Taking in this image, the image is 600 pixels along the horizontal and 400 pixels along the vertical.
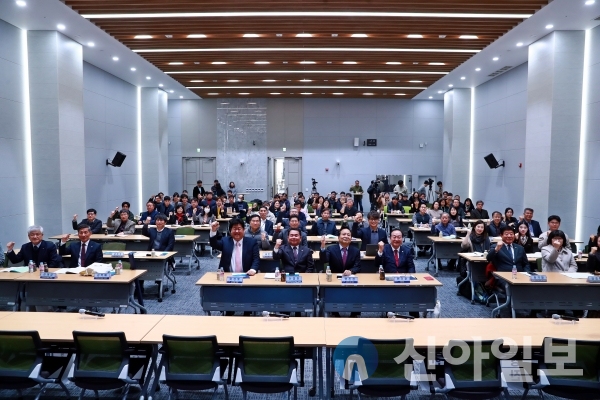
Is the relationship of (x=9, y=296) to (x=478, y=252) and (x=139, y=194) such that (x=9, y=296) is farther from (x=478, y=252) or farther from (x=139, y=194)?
(x=139, y=194)

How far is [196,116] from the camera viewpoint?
859 inches

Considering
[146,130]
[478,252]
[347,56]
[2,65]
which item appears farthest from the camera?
[146,130]

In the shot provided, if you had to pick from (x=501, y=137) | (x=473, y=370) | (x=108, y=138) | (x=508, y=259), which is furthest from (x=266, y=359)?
(x=501, y=137)

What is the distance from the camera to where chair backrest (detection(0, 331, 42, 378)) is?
382cm

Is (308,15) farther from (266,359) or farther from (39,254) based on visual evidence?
(266,359)

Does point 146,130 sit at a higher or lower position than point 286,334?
higher

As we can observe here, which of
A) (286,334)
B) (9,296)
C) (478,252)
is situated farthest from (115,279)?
(478,252)

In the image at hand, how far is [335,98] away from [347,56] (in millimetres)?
8169

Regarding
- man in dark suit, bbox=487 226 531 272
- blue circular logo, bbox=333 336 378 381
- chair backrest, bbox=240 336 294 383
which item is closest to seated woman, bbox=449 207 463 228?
man in dark suit, bbox=487 226 531 272

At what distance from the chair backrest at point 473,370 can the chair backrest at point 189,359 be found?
2.00 meters

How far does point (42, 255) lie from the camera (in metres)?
6.98

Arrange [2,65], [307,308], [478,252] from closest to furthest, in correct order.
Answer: [307,308] < [478,252] < [2,65]

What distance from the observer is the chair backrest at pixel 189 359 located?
148 inches

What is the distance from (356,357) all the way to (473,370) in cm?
98
